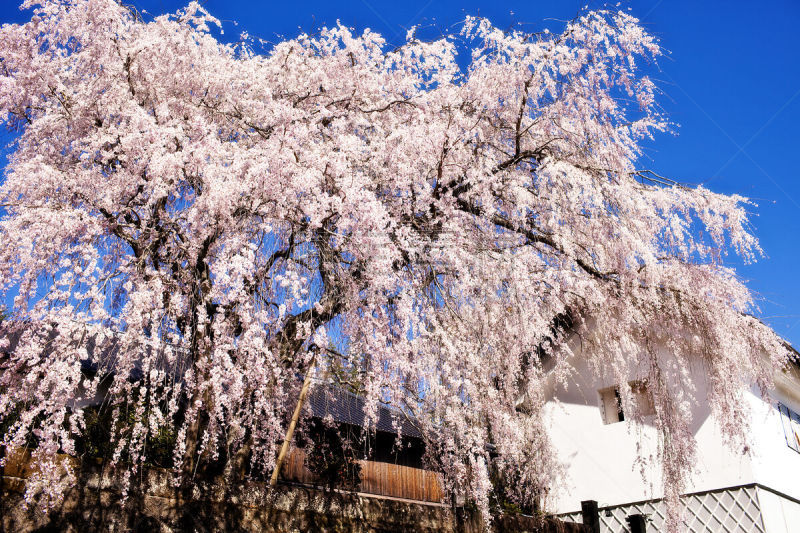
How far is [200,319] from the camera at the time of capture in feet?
16.7

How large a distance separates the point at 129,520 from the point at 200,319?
7.26ft

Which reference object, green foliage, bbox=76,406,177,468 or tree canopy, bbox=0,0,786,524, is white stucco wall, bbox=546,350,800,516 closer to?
tree canopy, bbox=0,0,786,524

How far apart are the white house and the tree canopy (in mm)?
1412

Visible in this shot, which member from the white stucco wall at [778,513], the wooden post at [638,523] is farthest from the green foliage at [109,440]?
the white stucco wall at [778,513]

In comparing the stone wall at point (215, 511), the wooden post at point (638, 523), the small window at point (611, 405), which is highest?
the small window at point (611, 405)

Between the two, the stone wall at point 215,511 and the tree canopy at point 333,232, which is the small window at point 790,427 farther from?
the stone wall at point 215,511

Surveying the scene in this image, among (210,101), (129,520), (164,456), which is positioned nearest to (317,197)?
(210,101)

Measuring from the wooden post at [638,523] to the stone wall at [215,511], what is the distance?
9.61 ft

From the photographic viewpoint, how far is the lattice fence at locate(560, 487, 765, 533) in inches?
340

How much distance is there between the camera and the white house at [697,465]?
8.84 meters

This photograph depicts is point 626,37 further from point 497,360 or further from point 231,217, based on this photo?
point 231,217

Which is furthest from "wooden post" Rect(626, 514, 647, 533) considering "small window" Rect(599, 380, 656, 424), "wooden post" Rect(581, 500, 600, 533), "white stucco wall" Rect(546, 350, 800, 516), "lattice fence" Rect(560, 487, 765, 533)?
"small window" Rect(599, 380, 656, 424)

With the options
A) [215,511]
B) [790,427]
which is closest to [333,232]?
[215,511]

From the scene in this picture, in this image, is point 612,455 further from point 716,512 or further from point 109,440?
point 109,440
